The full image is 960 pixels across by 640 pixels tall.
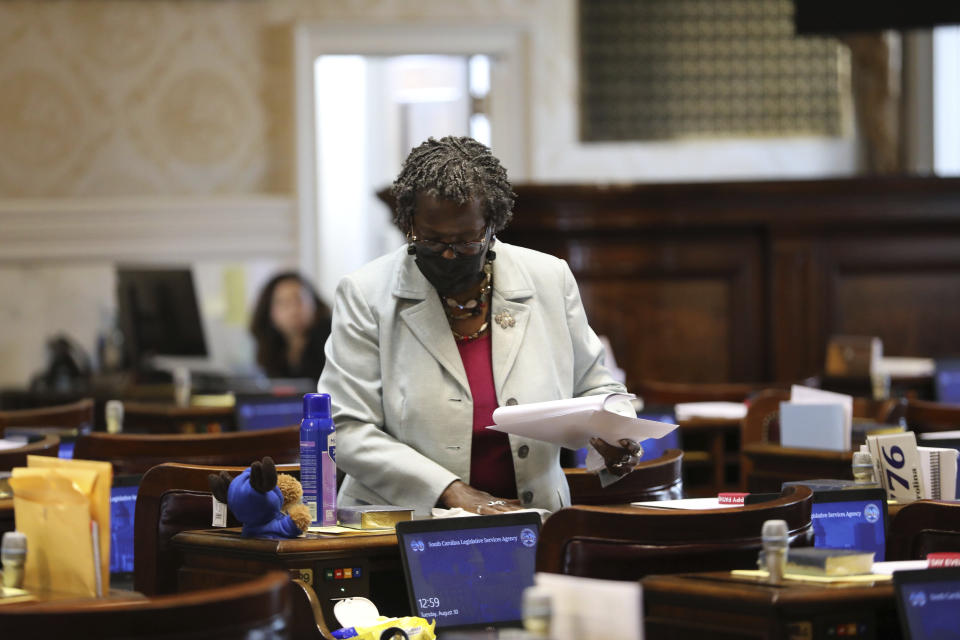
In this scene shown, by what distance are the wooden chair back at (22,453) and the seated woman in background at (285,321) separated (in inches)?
151

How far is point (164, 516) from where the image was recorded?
293 cm

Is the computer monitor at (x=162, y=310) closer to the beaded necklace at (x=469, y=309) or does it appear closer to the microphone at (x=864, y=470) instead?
the beaded necklace at (x=469, y=309)

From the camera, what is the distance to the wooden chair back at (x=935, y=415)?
174 inches

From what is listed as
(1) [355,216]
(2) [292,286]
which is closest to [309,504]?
(2) [292,286]

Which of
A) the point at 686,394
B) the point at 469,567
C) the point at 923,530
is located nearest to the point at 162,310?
the point at 686,394

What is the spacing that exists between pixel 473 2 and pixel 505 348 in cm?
630

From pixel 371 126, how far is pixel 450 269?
9598 millimetres

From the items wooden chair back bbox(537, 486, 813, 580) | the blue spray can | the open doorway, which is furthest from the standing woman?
the open doorway

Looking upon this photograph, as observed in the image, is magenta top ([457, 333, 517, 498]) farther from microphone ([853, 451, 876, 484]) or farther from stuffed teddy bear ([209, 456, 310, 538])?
microphone ([853, 451, 876, 484])

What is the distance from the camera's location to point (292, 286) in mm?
7488

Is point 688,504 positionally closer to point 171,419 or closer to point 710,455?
point 710,455

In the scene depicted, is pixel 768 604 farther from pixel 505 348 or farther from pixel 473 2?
pixel 473 2

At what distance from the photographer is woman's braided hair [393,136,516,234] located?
9.74 ft

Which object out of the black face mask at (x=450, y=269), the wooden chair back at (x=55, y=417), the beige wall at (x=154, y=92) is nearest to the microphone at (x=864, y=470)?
the black face mask at (x=450, y=269)
